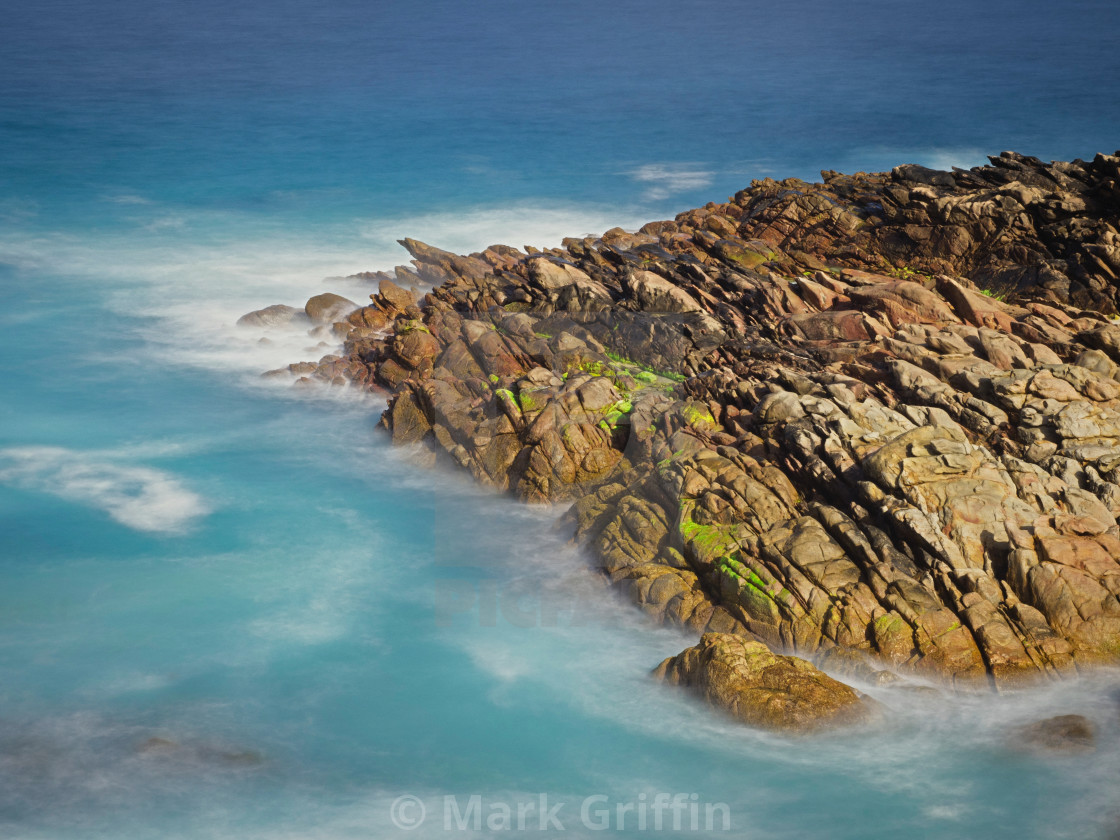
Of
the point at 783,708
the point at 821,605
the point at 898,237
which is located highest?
the point at 898,237

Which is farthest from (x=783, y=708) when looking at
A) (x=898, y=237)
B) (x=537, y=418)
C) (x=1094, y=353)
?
(x=898, y=237)

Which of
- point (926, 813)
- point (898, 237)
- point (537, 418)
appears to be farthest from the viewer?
point (898, 237)

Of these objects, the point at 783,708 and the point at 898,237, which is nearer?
the point at 783,708

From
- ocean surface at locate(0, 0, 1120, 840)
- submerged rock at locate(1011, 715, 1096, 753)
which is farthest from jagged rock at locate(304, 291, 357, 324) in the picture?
submerged rock at locate(1011, 715, 1096, 753)

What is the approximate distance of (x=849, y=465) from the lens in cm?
2045

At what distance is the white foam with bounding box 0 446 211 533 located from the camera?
2650 cm

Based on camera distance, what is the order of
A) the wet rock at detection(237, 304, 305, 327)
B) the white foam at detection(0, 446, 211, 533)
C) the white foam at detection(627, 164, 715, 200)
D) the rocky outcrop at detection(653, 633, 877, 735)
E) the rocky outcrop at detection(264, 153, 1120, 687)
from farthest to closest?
the white foam at detection(627, 164, 715, 200)
the wet rock at detection(237, 304, 305, 327)
the white foam at detection(0, 446, 211, 533)
the rocky outcrop at detection(264, 153, 1120, 687)
the rocky outcrop at detection(653, 633, 877, 735)

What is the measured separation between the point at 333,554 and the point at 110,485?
8082 mm

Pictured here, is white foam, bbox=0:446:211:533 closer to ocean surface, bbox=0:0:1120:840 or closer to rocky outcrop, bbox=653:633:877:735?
ocean surface, bbox=0:0:1120:840

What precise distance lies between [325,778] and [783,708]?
8.25m

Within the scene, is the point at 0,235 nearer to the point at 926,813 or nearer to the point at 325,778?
the point at 325,778

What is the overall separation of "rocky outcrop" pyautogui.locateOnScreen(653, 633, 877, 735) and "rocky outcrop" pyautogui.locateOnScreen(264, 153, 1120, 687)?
1080 millimetres

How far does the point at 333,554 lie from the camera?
24641mm

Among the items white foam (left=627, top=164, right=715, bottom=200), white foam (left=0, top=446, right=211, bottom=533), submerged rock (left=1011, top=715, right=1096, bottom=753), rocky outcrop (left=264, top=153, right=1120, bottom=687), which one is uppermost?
white foam (left=627, top=164, right=715, bottom=200)
